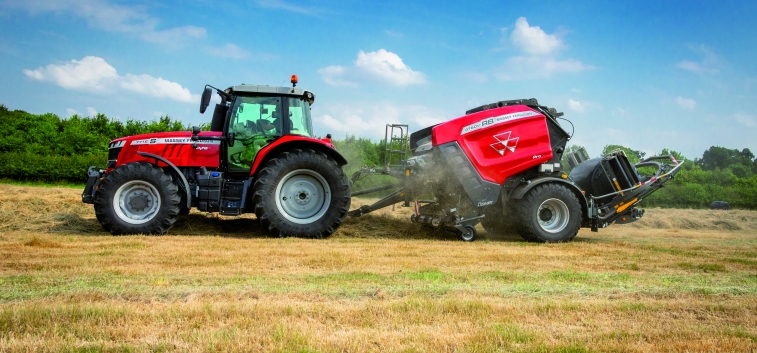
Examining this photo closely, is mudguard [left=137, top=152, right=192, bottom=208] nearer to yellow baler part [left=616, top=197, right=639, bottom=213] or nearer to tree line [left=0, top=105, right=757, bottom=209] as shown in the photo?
yellow baler part [left=616, top=197, right=639, bottom=213]

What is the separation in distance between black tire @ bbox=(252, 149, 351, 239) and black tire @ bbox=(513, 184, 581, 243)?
8.77 ft

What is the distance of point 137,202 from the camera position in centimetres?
783

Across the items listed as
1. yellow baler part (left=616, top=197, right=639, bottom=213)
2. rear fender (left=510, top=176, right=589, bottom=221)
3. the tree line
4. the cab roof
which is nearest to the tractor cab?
the cab roof

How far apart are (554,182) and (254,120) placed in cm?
472

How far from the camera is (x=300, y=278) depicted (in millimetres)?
4789

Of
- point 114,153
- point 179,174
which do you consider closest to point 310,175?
point 179,174

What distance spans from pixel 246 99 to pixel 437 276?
472 cm

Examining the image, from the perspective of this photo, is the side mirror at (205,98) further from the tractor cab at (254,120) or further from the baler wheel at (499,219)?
the baler wheel at (499,219)

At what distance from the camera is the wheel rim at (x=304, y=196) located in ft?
26.8

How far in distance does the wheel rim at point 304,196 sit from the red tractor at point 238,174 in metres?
0.01

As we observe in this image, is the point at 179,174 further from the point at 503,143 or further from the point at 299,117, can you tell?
the point at 503,143

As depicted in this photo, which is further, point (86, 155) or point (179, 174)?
point (86, 155)

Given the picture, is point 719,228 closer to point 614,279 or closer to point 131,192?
point 614,279

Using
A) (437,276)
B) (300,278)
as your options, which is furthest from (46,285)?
(437,276)
